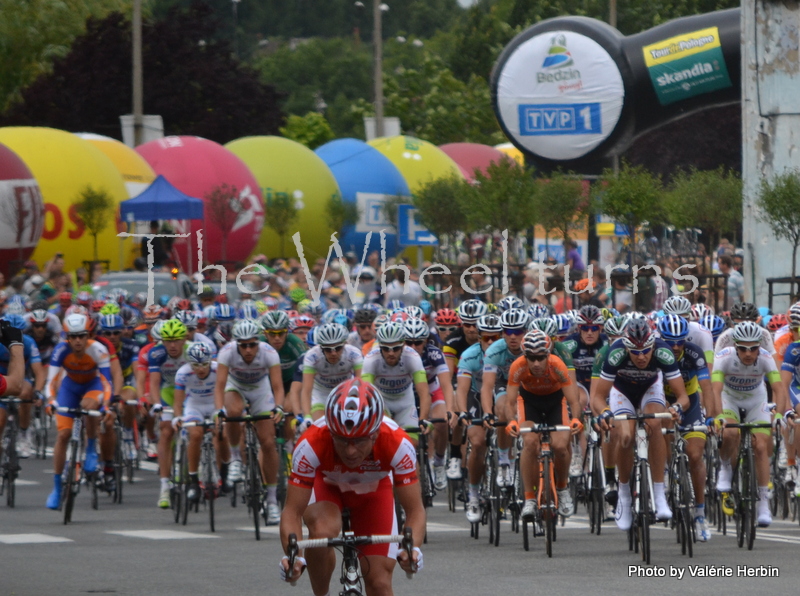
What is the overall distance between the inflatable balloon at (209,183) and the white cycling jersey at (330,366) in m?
20.8

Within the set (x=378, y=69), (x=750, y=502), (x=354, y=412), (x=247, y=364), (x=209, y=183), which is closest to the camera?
(x=354, y=412)

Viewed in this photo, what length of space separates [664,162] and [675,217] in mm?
21925

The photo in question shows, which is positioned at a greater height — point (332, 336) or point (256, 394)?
point (332, 336)

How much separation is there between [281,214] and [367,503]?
101ft

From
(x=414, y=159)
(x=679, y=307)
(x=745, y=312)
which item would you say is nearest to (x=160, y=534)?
(x=679, y=307)

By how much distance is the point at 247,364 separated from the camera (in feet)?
48.4

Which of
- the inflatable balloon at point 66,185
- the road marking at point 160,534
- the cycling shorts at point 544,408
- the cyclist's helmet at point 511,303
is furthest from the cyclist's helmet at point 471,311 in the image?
the inflatable balloon at point 66,185

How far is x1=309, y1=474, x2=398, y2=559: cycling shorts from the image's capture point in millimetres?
7551

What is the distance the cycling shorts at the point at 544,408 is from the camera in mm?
13164

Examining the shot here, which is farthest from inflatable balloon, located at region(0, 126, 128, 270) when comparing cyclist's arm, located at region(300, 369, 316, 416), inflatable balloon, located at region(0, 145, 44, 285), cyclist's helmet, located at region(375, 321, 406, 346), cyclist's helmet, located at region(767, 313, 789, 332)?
cyclist's helmet, located at region(375, 321, 406, 346)

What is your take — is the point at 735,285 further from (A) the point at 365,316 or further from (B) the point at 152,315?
(A) the point at 365,316

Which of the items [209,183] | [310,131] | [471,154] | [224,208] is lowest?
[224,208]

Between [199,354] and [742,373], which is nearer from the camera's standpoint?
[742,373]

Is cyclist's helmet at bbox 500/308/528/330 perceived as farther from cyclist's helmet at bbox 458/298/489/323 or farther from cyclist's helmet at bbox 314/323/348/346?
cyclist's helmet at bbox 458/298/489/323
